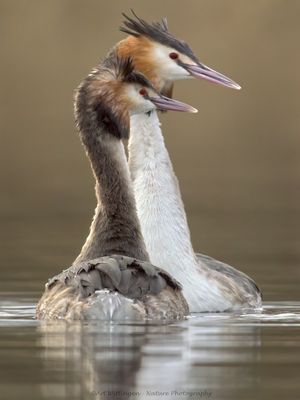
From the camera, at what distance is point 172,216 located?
15.6 meters

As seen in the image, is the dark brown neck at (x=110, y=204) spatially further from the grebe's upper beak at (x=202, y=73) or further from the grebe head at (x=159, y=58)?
the grebe's upper beak at (x=202, y=73)

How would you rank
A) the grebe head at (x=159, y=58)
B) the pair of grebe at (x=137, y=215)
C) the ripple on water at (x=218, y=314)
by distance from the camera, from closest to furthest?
1. the pair of grebe at (x=137, y=215)
2. the ripple on water at (x=218, y=314)
3. the grebe head at (x=159, y=58)

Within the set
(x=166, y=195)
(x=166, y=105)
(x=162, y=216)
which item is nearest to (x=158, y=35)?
(x=166, y=105)

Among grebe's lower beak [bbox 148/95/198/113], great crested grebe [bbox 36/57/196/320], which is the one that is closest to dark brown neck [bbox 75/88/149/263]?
great crested grebe [bbox 36/57/196/320]

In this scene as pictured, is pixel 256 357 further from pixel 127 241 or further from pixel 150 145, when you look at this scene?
pixel 150 145

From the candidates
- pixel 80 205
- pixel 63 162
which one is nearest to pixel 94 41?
pixel 63 162

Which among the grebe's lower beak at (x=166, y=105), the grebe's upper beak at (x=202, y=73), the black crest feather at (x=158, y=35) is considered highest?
the black crest feather at (x=158, y=35)

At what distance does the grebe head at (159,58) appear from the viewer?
1616 centimetres

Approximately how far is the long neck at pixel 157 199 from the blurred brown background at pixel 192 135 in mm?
955

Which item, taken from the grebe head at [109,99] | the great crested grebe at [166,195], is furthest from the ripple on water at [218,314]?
the grebe head at [109,99]

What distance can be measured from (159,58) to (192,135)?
28.0 meters

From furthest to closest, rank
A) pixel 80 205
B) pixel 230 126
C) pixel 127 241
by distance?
pixel 230 126 → pixel 80 205 → pixel 127 241

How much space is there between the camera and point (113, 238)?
14.7 m

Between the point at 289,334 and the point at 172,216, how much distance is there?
2432 mm
